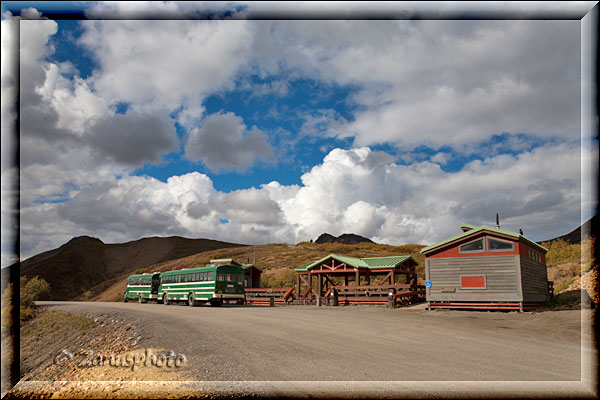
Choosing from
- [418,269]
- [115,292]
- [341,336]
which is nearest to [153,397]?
[341,336]

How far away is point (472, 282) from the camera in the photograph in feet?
81.7

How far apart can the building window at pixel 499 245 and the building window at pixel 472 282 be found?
1.86m

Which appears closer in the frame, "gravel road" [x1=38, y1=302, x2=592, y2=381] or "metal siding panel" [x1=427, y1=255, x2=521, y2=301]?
"gravel road" [x1=38, y1=302, x2=592, y2=381]

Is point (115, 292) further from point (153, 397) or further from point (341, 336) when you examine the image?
point (153, 397)

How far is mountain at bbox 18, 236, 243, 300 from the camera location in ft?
271

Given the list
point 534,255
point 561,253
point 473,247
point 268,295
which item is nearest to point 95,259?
point 268,295

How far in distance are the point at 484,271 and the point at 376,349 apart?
16.1 metres

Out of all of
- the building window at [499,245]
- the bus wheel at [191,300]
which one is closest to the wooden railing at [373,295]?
the building window at [499,245]

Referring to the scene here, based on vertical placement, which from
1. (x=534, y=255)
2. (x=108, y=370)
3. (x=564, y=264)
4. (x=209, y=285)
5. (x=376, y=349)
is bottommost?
(x=209, y=285)

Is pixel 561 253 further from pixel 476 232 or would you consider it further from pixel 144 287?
pixel 144 287

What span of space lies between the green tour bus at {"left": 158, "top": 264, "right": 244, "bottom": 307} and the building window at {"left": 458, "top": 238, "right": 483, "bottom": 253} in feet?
57.2

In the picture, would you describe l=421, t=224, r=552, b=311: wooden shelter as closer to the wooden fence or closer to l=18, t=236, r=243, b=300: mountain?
the wooden fence

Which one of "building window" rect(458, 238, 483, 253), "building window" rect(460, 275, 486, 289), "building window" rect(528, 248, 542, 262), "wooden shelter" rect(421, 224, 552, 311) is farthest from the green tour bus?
"building window" rect(528, 248, 542, 262)

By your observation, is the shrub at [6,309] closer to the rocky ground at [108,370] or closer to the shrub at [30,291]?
the rocky ground at [108,370]
